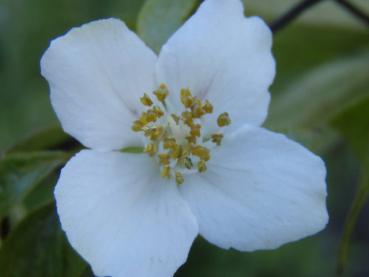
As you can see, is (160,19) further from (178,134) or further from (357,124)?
(357,124)

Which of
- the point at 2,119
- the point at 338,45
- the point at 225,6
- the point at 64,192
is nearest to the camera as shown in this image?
the point at 64,192

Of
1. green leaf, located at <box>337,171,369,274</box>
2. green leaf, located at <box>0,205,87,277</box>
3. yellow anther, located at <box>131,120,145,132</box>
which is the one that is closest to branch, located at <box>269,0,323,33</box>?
green leaf, located at <box>337,171,369,274</box>

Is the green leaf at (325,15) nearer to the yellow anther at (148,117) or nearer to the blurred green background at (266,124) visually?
the blurred green background at (266,124)

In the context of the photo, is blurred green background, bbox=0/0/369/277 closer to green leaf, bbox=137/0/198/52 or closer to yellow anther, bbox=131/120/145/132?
green leaf, bbox=137/0/198/52

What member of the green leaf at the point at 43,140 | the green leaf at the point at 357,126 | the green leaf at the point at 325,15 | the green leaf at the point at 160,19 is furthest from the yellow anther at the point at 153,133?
the green leaf at the point at 325,15

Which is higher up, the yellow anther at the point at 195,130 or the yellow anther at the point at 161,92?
the yellow anther at the point at 161,92

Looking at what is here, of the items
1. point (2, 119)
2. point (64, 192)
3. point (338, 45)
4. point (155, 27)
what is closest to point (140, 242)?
point (64, 192)

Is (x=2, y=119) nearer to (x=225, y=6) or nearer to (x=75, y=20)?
(x=75, y=20)
